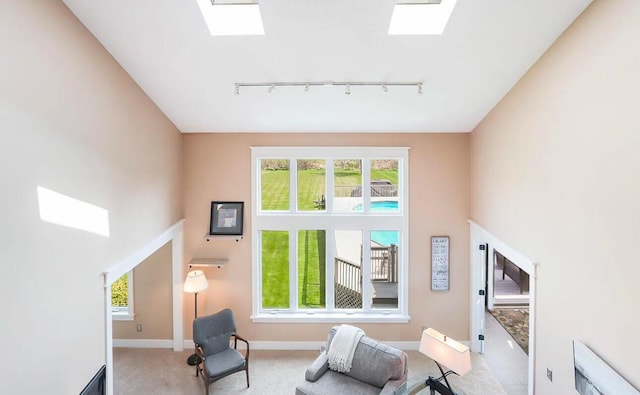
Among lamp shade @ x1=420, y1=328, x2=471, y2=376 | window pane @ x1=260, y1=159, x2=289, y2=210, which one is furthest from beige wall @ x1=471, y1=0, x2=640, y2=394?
window pane @ x1=260, y1=159, x2=289, y2=210

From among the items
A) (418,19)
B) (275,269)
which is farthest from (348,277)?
(418,19)

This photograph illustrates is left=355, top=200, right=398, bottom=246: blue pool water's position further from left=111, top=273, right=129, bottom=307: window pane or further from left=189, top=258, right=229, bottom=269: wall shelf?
left=111, top=273, right=129, bottom=307: window pane

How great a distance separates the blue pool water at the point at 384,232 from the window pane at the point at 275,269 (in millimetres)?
1414

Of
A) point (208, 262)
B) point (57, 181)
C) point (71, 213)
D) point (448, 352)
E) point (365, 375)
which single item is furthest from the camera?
point (208, 262)

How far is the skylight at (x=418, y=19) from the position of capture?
3152 millimetres

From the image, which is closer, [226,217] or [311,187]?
[226,217]

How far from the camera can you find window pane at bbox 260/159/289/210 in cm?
583

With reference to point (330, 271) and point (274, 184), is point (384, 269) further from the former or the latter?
point (274, 184)

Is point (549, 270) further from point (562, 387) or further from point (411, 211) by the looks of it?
point (411, 211)

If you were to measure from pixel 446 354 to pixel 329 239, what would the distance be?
8.94 feet

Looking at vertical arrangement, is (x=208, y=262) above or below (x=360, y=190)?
below

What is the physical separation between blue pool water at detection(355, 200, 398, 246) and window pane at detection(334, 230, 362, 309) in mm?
360

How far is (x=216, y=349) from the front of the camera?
495cm

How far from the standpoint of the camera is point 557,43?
3.22 meters
